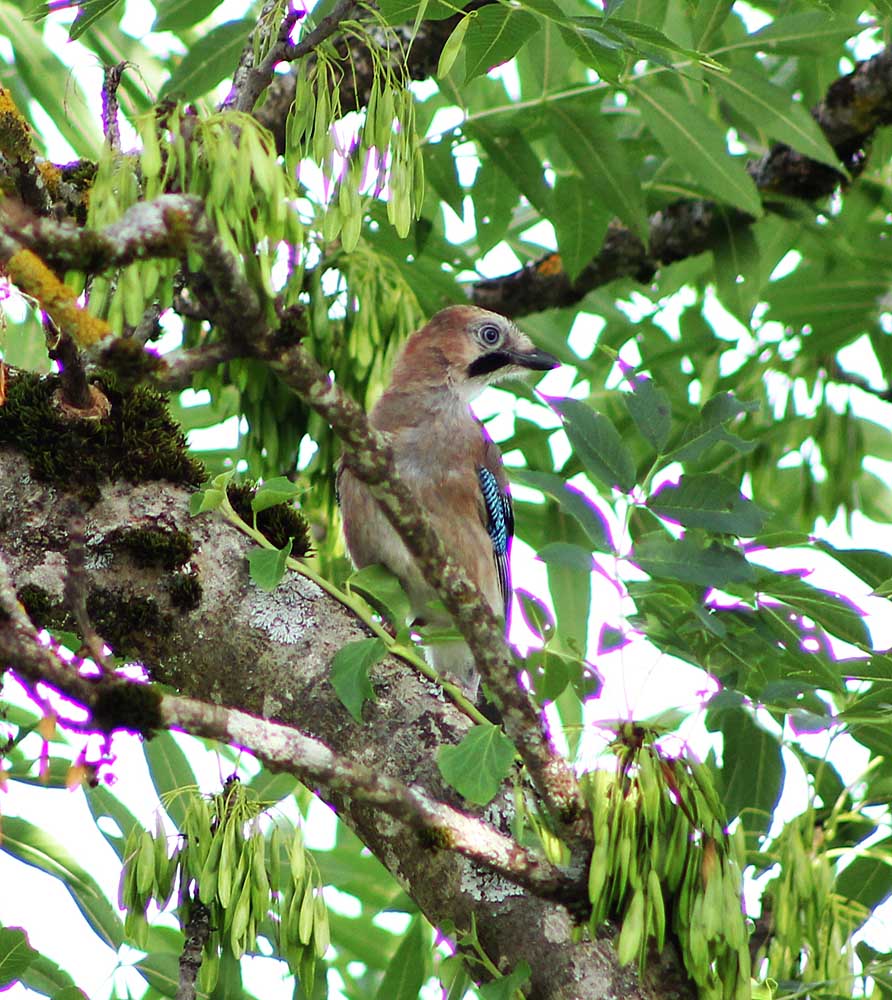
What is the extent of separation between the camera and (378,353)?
184 inches

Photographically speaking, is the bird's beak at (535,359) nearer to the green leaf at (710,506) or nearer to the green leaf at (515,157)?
the green leaf at (515,157)

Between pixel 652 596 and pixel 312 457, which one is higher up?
pixel 312 457

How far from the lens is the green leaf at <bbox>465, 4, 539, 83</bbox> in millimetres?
3297

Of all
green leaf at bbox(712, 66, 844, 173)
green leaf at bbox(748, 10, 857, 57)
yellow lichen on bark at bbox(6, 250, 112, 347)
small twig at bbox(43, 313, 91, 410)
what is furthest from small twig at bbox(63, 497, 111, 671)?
green leaf at bbox(748, 10, 857, 57)

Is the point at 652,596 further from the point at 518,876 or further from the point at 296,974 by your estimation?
the point at 296,974

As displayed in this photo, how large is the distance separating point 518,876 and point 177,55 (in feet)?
16.2

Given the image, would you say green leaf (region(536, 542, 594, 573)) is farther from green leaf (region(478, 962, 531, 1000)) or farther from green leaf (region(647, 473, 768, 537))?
green leaf (region(478, 962, 531, 1000))

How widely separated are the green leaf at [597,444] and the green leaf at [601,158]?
1746 mm

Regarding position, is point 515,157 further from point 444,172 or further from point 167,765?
point 167,765

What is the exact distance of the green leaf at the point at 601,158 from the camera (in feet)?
15.4

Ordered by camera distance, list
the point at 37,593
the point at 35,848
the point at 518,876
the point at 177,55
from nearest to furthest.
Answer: the point at 518,876, the point at 37,593, the point at 35,848, the point at 177,55

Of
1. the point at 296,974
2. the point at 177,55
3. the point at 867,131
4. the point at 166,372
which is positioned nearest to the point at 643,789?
→ the point at 296,974

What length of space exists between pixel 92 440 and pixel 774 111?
2528 mm

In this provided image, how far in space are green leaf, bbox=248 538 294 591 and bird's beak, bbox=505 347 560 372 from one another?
288 centimetres
